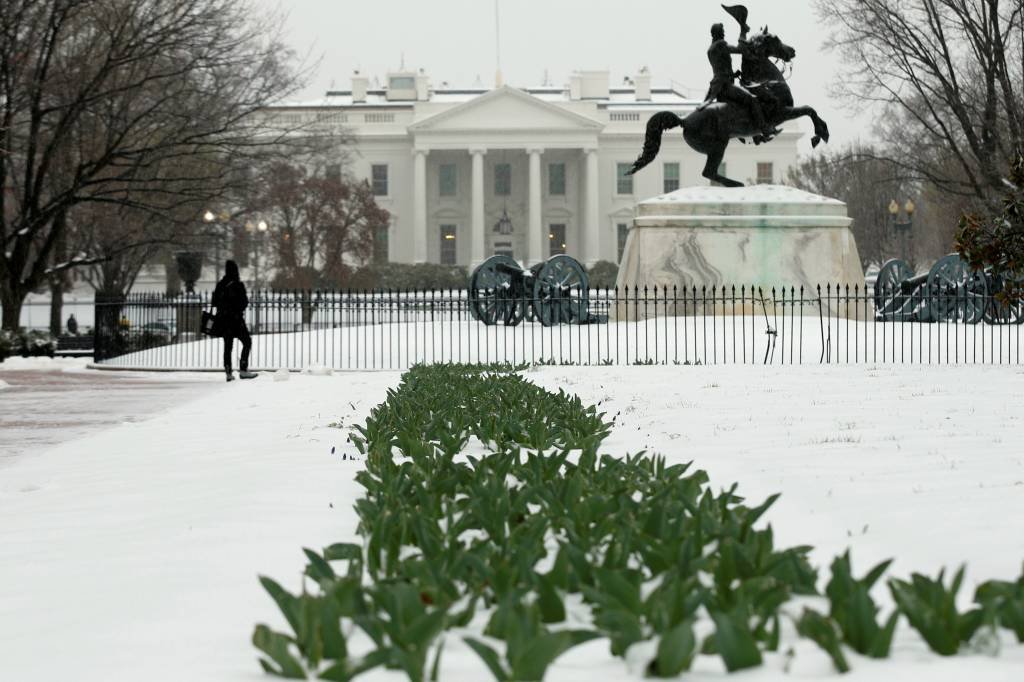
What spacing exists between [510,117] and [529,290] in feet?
180

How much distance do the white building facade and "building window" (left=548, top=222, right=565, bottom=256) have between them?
0.29ft

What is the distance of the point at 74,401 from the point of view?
611 inches

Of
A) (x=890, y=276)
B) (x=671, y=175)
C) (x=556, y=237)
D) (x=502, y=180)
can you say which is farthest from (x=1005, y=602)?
(x=671, y=175)

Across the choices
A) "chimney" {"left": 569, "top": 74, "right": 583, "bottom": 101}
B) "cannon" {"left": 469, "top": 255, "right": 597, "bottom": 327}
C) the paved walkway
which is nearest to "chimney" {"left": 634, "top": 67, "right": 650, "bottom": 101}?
"chimney" {"left": 569, "top": 74, "right": 583, "bottom": 101}

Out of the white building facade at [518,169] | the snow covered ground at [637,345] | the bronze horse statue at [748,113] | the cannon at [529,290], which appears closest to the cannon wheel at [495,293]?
the cannon at [529,290]

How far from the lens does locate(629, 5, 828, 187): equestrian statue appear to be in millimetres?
22641

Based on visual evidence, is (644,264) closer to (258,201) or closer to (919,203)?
(258,201)

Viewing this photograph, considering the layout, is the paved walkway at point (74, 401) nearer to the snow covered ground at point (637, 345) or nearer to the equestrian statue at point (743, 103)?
the snow covered ground at point (637, 345)

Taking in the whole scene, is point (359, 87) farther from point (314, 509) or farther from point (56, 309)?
point (314, 509)

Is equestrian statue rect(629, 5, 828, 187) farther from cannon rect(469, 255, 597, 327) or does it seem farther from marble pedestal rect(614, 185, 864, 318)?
cannon rect(469, 255, 597, 327)

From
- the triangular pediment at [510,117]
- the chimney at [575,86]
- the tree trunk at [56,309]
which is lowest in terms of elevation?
the tree trunk at [56,309]

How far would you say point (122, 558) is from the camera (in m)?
4.98

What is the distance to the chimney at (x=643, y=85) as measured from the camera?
8944 cm

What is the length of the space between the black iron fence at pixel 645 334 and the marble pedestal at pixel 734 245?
0.29 meters
